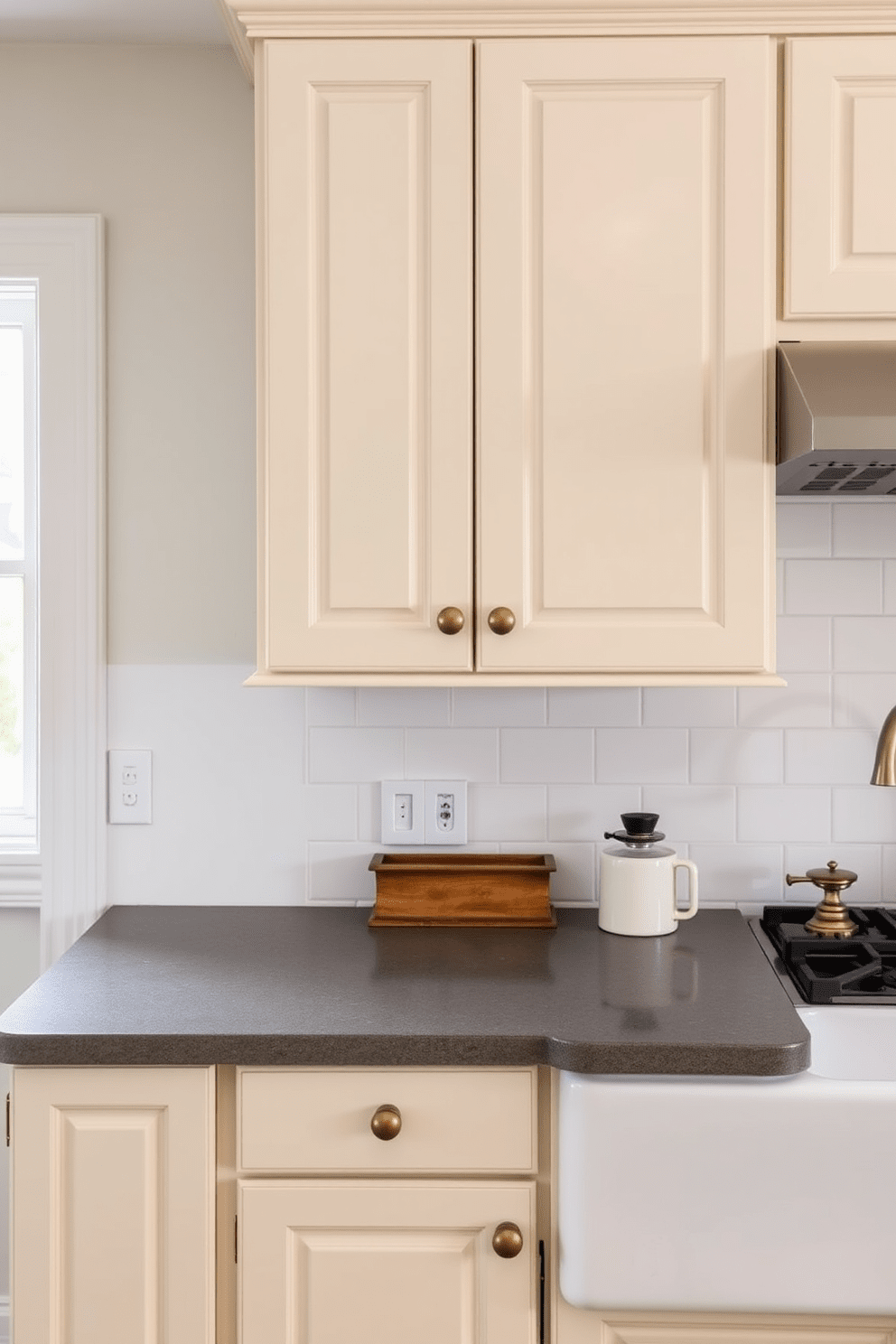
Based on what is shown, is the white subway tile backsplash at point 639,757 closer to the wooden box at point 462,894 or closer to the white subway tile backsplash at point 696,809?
the white subway tile backsplash at point 696,809

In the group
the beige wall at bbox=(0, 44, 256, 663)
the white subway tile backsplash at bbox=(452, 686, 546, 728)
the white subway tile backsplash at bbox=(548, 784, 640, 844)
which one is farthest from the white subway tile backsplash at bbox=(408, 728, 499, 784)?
the beige wall at bbox=(0, 44, 256, 663)

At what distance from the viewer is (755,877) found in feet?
6.44

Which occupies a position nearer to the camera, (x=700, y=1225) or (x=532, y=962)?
(x=700, y=1225)

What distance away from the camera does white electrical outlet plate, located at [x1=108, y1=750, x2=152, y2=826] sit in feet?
6.54

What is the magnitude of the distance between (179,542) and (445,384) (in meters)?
0.62

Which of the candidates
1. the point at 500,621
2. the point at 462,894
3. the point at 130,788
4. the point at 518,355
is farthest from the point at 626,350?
the point at 130,788

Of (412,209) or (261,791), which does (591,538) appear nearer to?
(412,209)

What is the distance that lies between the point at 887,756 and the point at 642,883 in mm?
425

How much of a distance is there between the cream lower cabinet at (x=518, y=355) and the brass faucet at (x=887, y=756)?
285 mm

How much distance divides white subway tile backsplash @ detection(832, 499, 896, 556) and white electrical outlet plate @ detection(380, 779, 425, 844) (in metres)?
0.84

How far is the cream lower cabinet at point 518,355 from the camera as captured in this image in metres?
1.58

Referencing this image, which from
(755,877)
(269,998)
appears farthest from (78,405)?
(755,877)

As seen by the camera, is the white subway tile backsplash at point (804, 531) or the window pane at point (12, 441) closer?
the white subway tile backsplash at point (804, 531)

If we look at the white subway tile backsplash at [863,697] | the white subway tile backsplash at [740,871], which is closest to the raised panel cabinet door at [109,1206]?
the white subway tile backsplash at [740,871]
